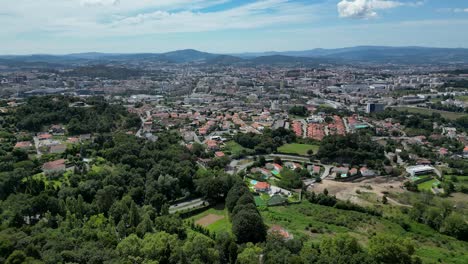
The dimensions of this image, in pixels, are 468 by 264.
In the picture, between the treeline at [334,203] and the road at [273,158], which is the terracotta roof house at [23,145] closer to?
the road at [273,158]

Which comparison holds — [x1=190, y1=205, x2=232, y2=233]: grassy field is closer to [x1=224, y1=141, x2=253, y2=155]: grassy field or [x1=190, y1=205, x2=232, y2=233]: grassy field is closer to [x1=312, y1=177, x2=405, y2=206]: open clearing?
[x1=312, y1=177, x2=405, y2=206]: open clearing

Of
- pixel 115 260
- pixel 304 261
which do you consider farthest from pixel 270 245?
pixel 115 260

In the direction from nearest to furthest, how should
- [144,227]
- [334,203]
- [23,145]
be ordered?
[144,227] → [334,203] → [23,145]

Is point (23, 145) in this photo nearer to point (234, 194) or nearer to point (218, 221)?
point (218, 221)

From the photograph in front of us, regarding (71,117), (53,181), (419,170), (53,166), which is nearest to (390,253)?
(419,170)

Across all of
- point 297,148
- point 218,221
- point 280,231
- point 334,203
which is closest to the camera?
point 280,231

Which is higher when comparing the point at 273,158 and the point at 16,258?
the point at 16,258

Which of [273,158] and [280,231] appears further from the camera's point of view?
[273,158]
